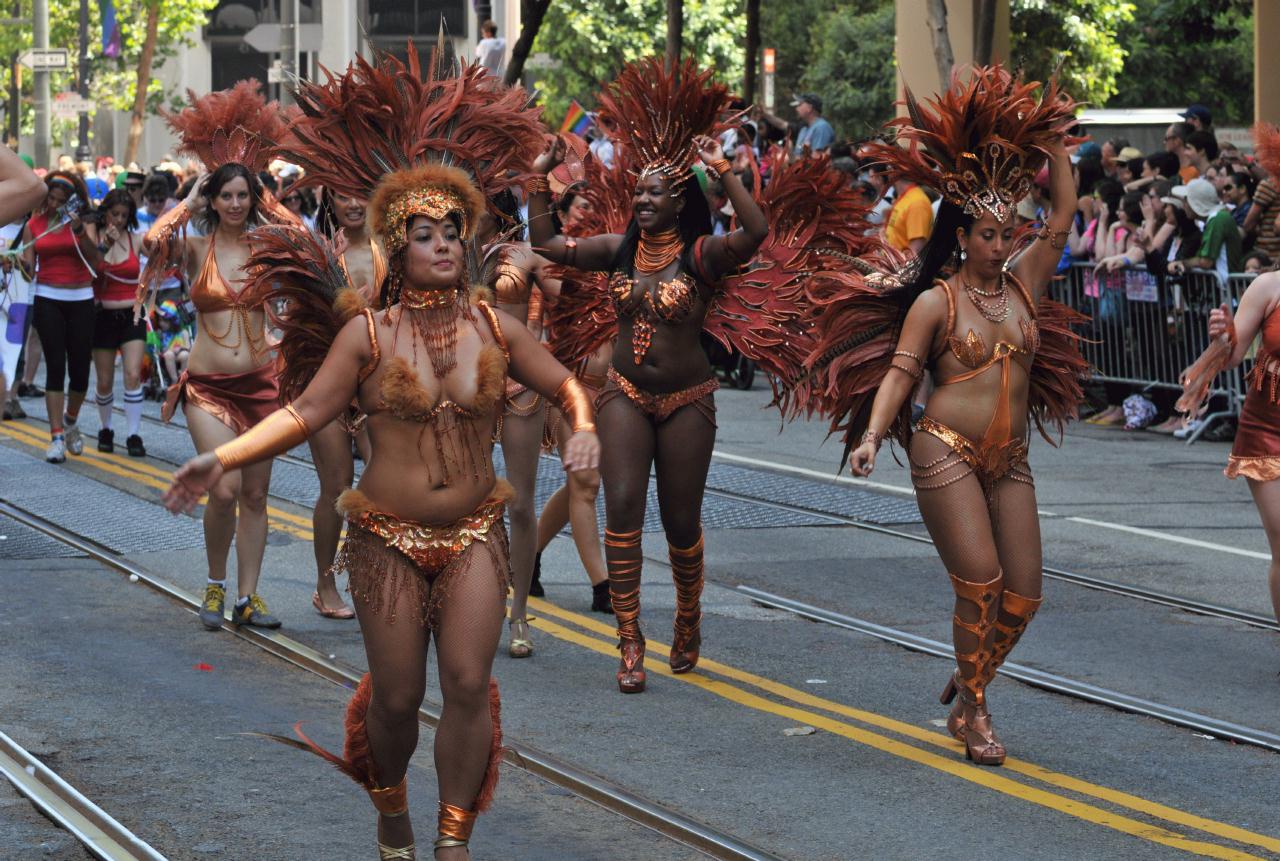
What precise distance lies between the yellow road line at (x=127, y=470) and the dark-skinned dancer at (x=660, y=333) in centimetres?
369

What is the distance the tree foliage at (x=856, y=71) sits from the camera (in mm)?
57000

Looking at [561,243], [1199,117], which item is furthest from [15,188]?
[1199,117]

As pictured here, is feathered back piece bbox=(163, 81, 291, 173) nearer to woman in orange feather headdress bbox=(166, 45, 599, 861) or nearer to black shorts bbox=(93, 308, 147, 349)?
woman in orange feather headdress bbox=(166, 45, 599, 861)

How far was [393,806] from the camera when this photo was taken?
5477 millimetres

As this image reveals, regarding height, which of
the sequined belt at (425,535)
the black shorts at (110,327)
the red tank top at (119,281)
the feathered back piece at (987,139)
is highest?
the feathered back piece at (987,139)

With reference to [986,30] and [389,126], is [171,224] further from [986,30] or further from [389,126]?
[986,30]

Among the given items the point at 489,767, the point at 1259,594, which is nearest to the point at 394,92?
the point at 489,767

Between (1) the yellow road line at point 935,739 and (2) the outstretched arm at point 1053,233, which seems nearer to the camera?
(1) the yellow road line at point 935,739

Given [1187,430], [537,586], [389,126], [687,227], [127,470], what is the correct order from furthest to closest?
1. [1187,430]
2. [127,470]
3. [537,586]
4. [687,227]
5. [389,126]

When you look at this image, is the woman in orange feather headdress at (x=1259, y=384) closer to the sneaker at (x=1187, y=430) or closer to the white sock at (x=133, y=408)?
the sneaker at (x=1187, y=430)

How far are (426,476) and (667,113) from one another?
3162 mm

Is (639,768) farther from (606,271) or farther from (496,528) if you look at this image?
(606,271)

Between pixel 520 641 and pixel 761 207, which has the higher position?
pixel 761 207

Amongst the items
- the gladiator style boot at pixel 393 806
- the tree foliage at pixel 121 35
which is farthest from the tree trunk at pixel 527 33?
the tree foliage at pixel 121 35
